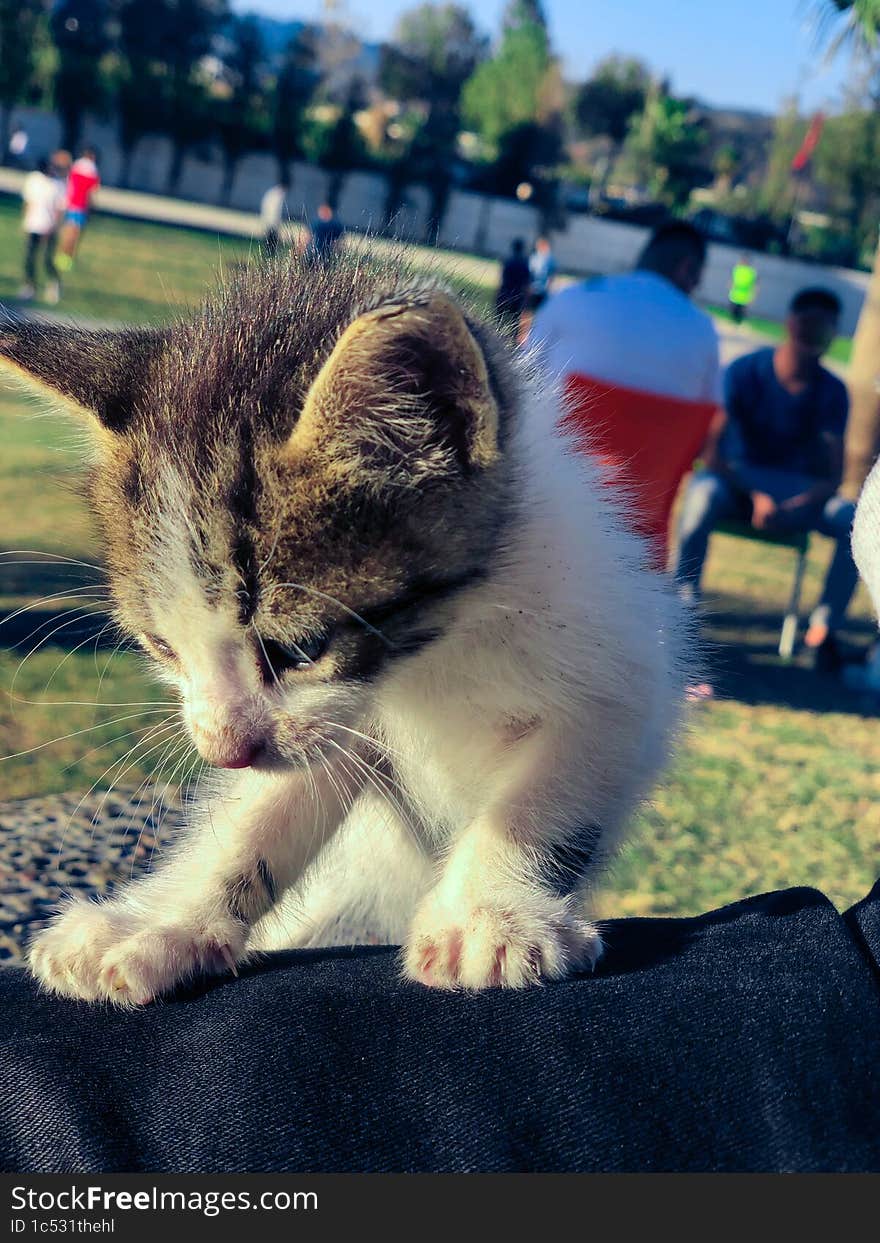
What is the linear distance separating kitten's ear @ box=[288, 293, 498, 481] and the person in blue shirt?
230 inches

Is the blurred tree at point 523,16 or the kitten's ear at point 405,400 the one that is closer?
the kitten's ear at point 405,400

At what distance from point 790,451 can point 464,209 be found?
42993 millimetres

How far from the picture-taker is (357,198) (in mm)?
47312

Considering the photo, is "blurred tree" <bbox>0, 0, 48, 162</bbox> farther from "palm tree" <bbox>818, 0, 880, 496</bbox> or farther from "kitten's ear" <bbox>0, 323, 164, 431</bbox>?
"kitten's ear" <bbox>0, 323, 164, 431</bbox>

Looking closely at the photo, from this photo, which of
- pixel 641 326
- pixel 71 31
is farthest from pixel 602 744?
pixel 71 31

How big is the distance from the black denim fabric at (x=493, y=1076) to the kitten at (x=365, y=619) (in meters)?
0.31

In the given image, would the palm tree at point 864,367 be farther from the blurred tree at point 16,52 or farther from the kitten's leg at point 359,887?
the blurred tree at point 16,52

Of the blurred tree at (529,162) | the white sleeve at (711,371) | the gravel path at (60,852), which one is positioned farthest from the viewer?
the blurred tree at (529,162)

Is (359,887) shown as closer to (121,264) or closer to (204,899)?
(204,899)

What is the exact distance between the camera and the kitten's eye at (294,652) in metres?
1.73

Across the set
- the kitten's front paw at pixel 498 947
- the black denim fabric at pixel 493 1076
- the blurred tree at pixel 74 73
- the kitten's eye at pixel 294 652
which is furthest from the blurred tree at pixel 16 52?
the black denim fabric at pixel 493 1076

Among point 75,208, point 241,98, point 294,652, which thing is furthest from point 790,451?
point 241,98

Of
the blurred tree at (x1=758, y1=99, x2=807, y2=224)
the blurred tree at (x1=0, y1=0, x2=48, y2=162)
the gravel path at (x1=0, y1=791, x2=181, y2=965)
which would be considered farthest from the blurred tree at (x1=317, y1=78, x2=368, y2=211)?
the gravel path at (x1=0, y1=791, x2=181, y2=965)

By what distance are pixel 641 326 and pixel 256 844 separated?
4237 millimetres
